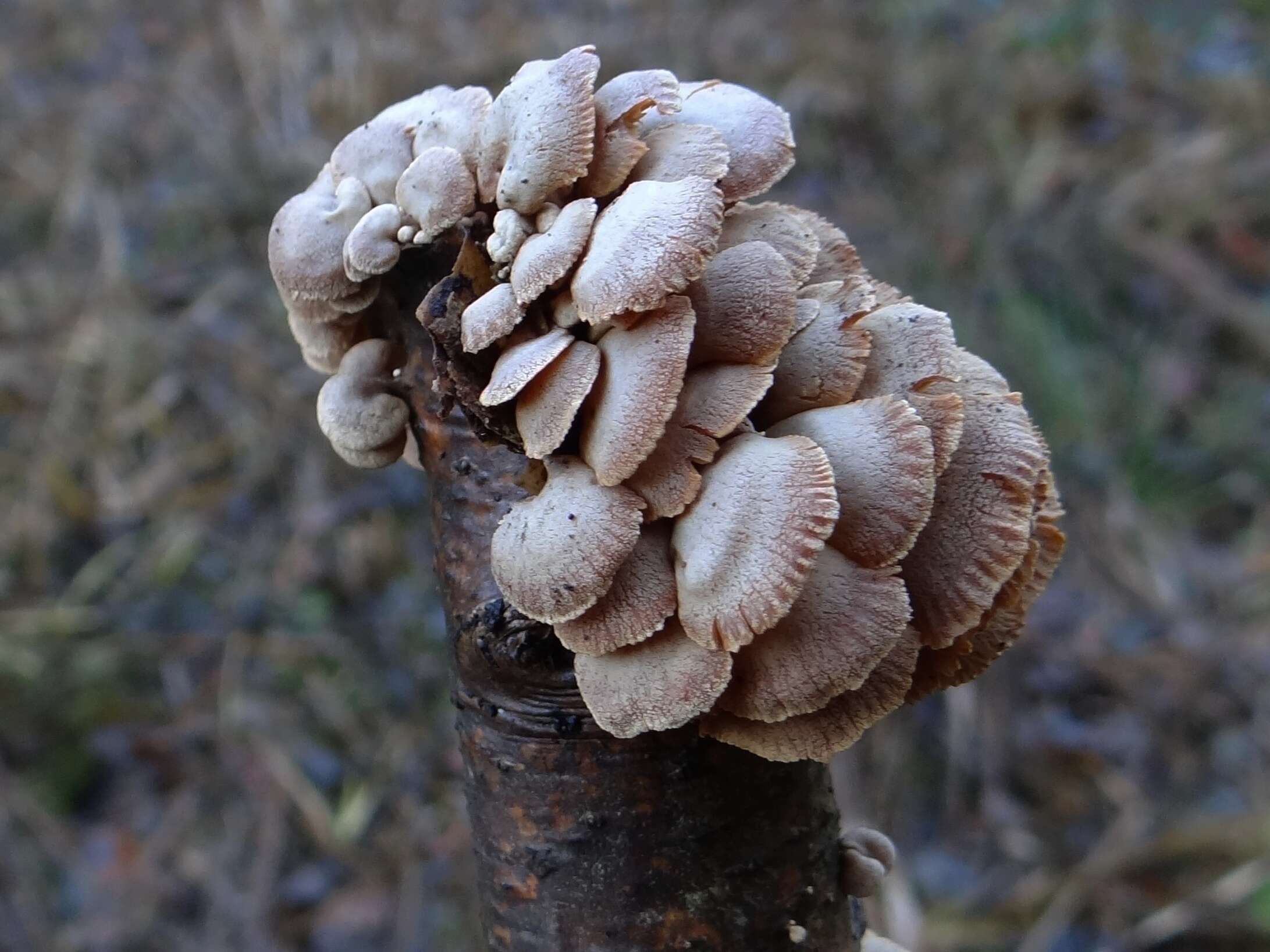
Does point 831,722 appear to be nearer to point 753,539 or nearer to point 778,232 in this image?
point 753,539

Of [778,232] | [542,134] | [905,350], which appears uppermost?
[542,134]

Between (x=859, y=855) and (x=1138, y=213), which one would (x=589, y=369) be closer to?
(x=859, y=855)

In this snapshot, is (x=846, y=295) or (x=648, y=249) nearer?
(x=648, y=249)

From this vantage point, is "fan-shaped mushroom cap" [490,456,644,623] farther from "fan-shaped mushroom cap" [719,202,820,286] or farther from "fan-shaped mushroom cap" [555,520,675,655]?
"fan-shaped mushroom cap" [719,202,820,286]

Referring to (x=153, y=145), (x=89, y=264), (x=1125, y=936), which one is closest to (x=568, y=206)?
(x=1125, y=936)

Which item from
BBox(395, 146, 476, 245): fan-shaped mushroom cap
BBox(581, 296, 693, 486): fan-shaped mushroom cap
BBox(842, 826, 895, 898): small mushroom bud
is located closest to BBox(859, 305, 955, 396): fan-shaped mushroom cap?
BBox(581, 296, 693, 486): fan-shaped mushroom cap

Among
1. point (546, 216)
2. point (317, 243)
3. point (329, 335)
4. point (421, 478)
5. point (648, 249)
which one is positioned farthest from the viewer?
point (421, 478)

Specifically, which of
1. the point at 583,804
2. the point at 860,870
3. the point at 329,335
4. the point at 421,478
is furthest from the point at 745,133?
the point at 421,478
